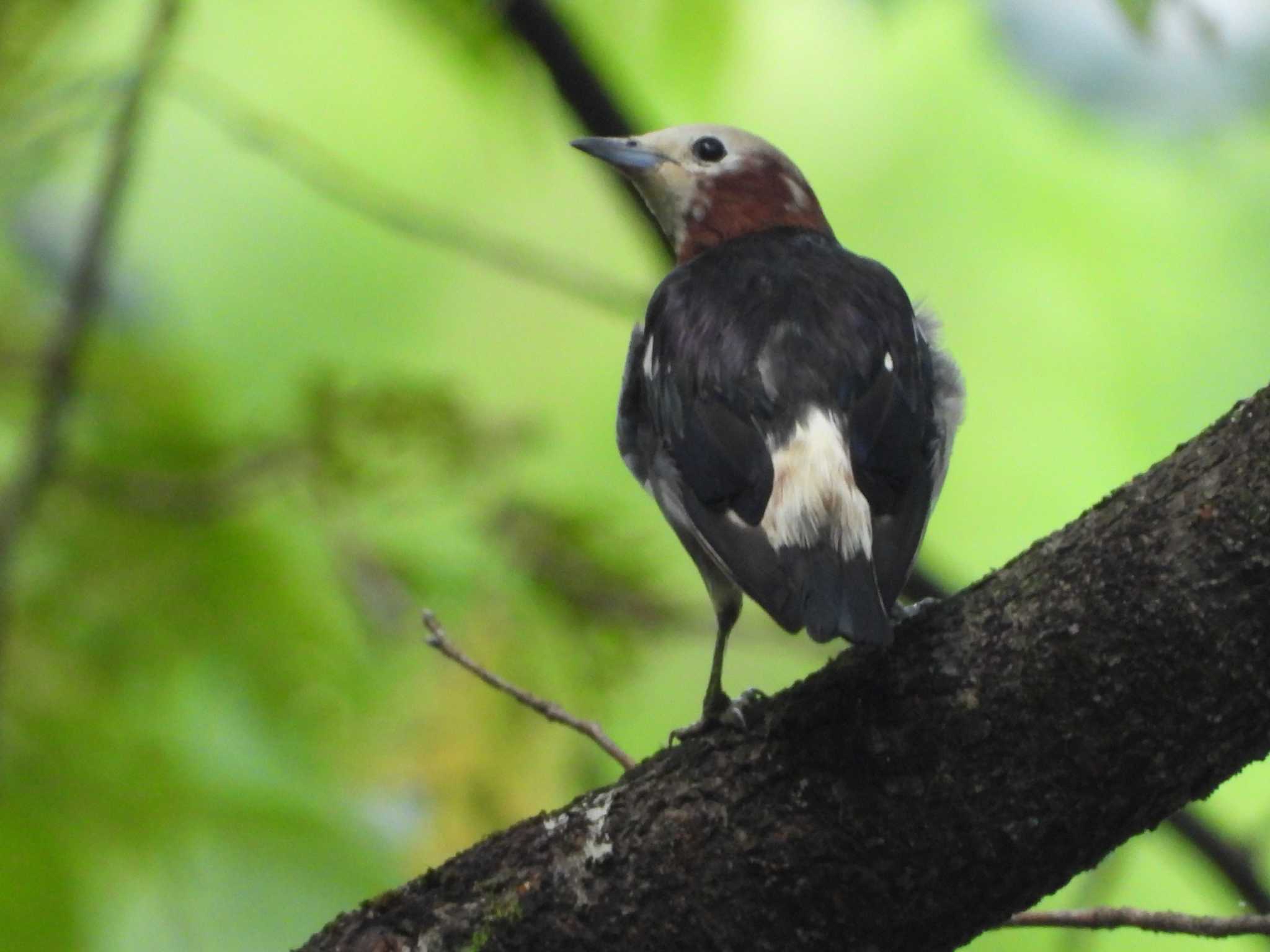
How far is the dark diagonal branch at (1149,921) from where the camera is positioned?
2.66 meters

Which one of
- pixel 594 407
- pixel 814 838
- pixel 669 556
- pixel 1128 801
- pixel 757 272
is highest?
pixel 594 407

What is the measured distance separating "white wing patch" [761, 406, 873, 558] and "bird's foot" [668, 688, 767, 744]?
0.30m

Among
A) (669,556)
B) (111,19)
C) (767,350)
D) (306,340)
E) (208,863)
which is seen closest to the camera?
(767,350)

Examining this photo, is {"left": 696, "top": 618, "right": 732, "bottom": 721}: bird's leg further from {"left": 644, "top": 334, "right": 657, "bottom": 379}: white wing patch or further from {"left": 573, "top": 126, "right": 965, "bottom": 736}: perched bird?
{"left": 644, "top": 334, "right": 657, "bottom": 379}: white wing patch

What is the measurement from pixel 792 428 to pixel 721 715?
0.57m

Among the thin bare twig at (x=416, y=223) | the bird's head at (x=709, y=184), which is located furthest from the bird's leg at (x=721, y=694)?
the bird's head at (x=709, y=184)

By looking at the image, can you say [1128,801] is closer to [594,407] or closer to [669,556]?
[669,556]

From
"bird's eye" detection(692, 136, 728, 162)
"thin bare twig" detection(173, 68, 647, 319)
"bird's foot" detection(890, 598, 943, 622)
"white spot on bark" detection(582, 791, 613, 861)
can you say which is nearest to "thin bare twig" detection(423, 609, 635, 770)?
"white spot on bark" detection(582, 791, 613, 861)

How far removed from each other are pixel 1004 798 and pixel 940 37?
6.91 m

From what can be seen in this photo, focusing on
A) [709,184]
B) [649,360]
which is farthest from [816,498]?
[709,184]

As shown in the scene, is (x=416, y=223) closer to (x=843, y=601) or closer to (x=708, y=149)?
(x=708, y=149)

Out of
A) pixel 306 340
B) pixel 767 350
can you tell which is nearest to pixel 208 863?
pixel 767 350

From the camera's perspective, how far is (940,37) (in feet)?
28.4

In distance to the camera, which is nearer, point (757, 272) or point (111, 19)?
point (757, 272)
